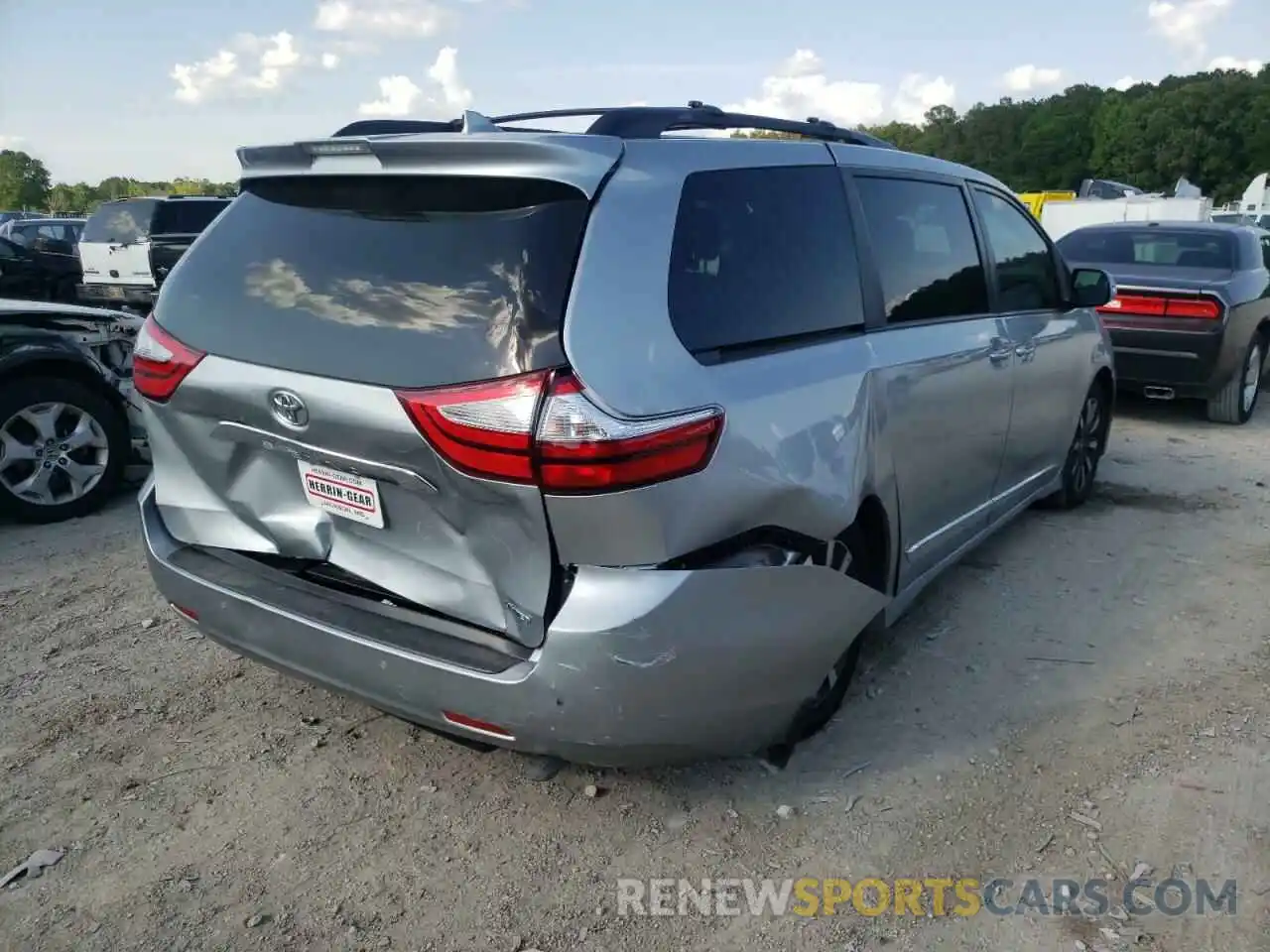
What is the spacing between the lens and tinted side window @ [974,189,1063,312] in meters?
4.23

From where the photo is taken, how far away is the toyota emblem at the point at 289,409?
96.2 inches

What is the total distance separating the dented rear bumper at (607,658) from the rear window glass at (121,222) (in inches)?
520

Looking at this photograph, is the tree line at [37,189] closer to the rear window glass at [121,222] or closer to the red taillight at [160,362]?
the rear window glass at [121,222]

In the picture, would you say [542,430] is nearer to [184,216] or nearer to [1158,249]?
[1158,249]

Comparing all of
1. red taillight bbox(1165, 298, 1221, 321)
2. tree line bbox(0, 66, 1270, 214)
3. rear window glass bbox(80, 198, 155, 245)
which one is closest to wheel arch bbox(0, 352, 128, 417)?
red taillight bbox(1165, 298, 1221, 321)

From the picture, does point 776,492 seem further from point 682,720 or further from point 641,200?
point 641,200

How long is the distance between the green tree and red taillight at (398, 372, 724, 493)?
84606 mm

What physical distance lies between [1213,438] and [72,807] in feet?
25.7

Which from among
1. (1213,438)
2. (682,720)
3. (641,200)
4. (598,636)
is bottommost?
(1213,438)

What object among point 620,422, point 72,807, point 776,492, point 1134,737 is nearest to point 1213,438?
point 1134,737

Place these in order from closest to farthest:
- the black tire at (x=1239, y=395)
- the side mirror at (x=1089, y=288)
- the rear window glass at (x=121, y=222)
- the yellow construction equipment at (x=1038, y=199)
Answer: the side mirror at (x=1089, y=288), the black tire at (x=1239, y=395), the rear window glass at (x=121, y=222), the yellow construction equipment at (x=1038, y=199)

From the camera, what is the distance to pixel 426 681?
7.86 ft

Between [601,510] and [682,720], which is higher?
[601,510]

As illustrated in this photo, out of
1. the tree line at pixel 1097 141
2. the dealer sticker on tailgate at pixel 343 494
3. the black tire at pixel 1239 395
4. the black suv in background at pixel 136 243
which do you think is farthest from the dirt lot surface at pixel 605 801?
the tree line at pixel 1097 141
